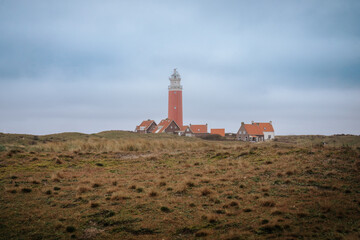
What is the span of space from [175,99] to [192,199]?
6581 centimetres

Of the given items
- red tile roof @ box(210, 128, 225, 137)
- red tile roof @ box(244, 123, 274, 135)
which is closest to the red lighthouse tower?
red tile roof @ box(210, 128, 225, 137)

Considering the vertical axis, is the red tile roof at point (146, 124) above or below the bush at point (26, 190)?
above

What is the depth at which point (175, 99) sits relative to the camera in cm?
7556

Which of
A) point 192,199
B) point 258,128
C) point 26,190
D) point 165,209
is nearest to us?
point 165,209

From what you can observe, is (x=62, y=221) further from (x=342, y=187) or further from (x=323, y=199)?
(x=342, y=187)

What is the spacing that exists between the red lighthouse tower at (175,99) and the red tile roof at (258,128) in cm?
1743

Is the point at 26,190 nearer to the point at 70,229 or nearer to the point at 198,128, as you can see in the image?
the point at 70,229

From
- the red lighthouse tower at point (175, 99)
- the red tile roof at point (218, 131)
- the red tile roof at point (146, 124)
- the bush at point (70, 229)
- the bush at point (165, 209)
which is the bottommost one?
the bush at point (70, 229)

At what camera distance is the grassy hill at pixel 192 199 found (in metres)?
7.57

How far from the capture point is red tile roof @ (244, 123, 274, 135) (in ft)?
230

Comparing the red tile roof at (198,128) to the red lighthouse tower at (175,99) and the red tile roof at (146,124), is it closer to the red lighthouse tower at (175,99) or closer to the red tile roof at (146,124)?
the red lighthouse tower at (175,99)

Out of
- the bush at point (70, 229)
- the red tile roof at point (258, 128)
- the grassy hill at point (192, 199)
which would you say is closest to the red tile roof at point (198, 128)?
the red tile roof at point (258, 128)

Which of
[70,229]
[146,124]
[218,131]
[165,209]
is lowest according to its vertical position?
[70,229]

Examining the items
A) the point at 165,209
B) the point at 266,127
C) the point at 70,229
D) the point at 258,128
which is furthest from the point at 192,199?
the point at 266,127
